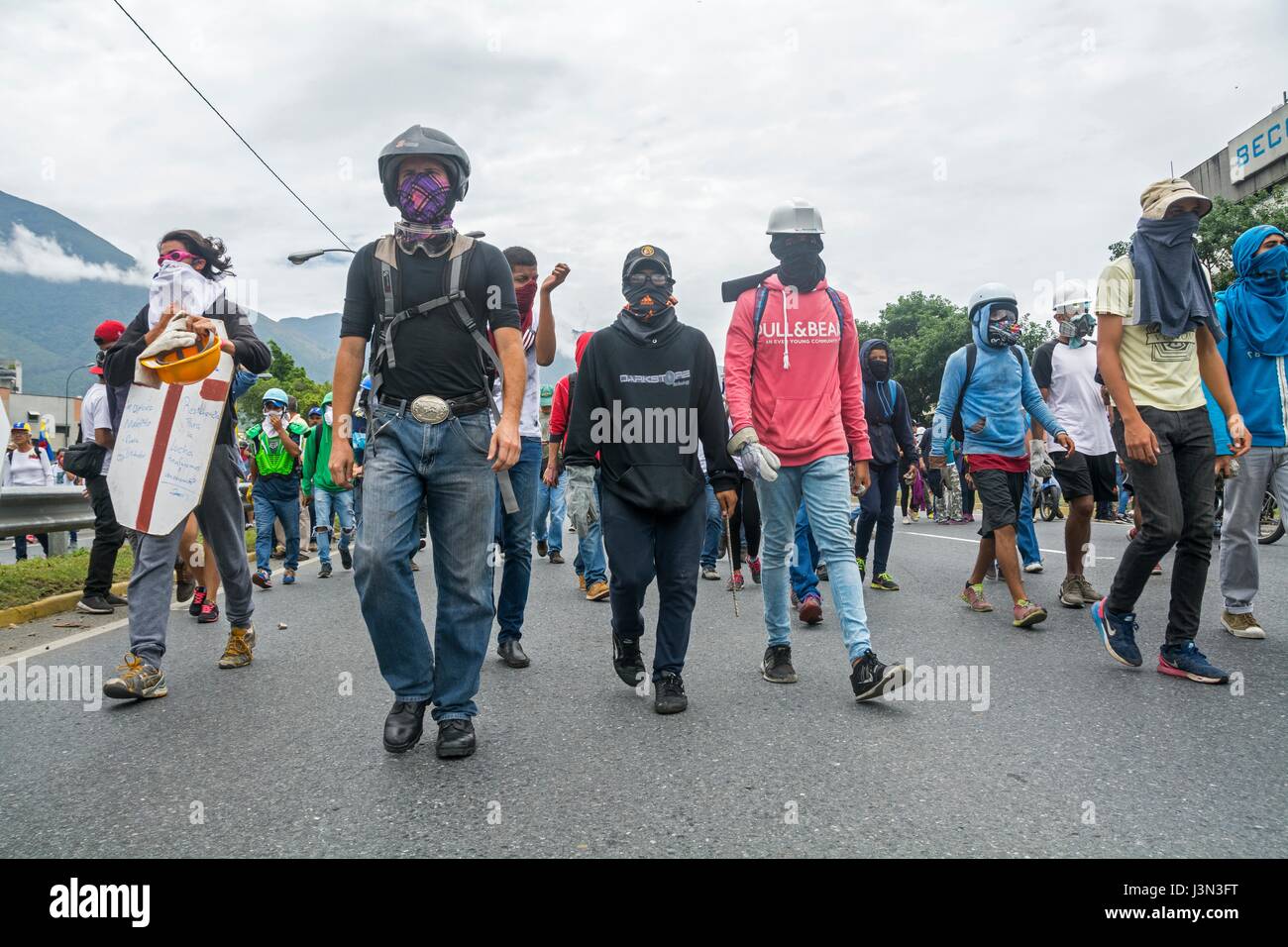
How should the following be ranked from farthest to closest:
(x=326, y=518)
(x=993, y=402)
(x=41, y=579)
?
(x=326, y=518) < (x=41, y=579) < (x=993, y=402)

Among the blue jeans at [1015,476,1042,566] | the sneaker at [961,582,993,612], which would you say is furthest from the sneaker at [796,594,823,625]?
the blue jeans at [1015,476,1042,566]

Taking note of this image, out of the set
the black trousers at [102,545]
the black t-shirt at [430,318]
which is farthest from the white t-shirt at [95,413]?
the black t-shirt at [430,318]

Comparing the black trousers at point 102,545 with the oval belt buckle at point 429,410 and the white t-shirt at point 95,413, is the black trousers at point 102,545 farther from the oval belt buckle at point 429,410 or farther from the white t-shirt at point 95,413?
the oval belt buckle at point 429,410

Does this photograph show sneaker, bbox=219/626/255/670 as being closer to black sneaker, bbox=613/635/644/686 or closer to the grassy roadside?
black sneaker, bbox=613/635/644/686

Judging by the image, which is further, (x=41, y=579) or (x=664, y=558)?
(x=41, y=579)

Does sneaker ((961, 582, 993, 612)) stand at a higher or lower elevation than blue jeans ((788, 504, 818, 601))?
lower

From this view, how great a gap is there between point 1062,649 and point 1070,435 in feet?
7.54

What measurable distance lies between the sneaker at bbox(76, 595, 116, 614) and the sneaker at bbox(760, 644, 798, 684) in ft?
18.0

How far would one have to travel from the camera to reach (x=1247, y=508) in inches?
192

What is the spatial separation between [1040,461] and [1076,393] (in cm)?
66

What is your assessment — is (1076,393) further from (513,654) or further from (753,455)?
(513,654)

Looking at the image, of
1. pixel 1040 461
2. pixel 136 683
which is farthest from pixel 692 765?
pixel 1040 461

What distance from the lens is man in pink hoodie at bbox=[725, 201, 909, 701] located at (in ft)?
14.1
